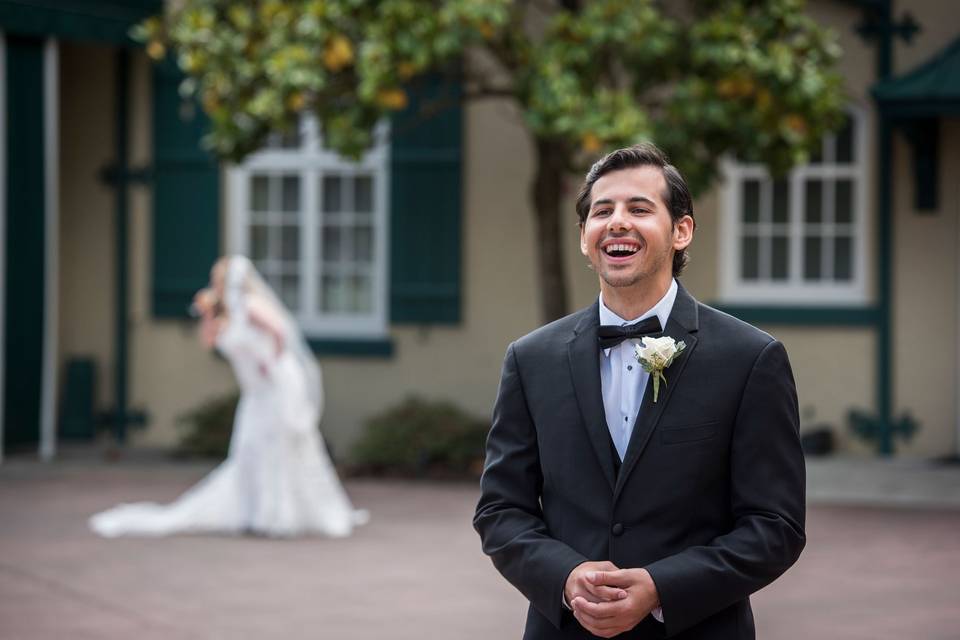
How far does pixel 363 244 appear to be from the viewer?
13.6 metres

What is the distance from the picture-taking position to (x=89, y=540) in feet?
31.1

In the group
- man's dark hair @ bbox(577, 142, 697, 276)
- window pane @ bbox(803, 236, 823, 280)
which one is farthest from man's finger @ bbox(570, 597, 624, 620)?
window pane @ bbox(803, 236, 823, 280)

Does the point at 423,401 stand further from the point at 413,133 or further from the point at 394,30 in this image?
the point at 394,30

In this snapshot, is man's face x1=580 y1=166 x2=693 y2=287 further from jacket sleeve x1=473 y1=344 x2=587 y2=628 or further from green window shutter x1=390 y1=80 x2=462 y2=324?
green window shutter x1=390 y1=80 x2=462 y2=324

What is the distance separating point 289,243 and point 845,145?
491cm

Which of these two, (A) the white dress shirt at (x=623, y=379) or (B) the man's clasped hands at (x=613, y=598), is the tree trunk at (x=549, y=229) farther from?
(B) the man's clasped hands at (x=613, y=598)

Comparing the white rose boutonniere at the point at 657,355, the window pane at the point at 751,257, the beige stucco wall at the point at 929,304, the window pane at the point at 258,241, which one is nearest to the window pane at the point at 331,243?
the window pane at the point at 258,241

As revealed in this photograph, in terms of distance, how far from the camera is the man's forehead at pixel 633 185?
3023 mm

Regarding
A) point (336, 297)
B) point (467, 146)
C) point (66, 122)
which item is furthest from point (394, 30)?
point (66, 122)

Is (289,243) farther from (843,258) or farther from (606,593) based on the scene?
(606,593)

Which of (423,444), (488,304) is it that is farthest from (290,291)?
(423,444)

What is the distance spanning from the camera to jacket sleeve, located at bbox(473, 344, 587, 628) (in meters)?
3.02

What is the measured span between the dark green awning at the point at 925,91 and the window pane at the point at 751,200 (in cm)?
142

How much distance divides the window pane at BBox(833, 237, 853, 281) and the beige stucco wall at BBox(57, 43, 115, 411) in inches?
254
